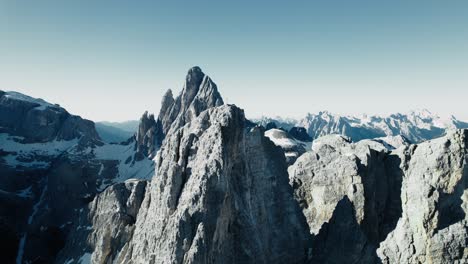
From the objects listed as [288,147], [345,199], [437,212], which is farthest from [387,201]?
[288,147]

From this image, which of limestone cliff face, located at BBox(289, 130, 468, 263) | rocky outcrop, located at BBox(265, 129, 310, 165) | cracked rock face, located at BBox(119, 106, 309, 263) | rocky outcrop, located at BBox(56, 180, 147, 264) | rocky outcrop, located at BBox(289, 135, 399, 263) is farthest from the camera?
rocky outcrop, located at BBox(265, 129, 310, 165)

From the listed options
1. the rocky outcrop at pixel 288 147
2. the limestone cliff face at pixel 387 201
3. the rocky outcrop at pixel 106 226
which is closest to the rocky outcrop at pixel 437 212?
the limestone cliff face at pixel 387 201

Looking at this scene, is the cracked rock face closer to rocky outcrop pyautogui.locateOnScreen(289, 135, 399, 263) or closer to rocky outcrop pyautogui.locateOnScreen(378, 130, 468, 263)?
rocky outcrop pyautogui.locateOnScreen(289, 135, 399, 263)

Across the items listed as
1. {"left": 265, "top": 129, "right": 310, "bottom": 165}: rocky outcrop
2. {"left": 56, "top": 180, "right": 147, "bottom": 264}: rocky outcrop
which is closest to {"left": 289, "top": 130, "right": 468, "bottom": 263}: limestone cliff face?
{"left": 56, "top": 180, "right": 147, "bottom": 264}: rocky outcrop

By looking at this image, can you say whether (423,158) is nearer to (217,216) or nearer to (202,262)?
(217,216)

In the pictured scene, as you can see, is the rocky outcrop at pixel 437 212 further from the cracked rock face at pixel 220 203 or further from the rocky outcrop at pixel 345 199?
the cracked rock face at pixel 220 203

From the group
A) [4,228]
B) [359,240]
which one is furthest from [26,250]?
[359,240]

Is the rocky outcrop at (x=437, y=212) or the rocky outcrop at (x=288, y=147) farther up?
the rocky outcrop at (x=288, y=147)

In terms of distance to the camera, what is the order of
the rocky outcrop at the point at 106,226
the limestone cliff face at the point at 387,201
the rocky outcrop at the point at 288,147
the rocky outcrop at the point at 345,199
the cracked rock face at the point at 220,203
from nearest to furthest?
the cracked rock face at the point at 220,203 < the limestone cliff face at the point at 387,201 < the rocky outcrop at the point at 345,199 < the rocky outcrop at the point at 106,226 < the rocky outcrop at the point at 288,147

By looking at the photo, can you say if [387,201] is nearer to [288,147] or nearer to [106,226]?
[106,226]
